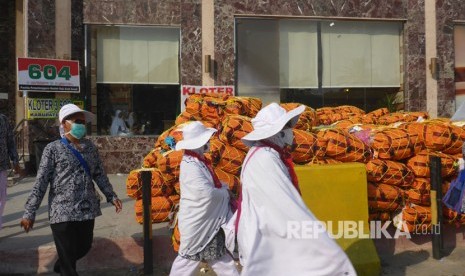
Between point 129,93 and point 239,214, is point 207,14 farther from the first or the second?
point 239,214

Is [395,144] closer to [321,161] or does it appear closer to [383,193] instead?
[383,193]

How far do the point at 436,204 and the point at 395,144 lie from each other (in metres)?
0.82

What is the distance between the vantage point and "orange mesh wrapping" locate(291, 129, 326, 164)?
516 centimetres

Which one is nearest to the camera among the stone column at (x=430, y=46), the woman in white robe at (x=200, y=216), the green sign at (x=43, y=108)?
the woman in white robe at (x=200, y=216)

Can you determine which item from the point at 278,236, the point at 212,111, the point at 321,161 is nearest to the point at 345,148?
the point at 321,161

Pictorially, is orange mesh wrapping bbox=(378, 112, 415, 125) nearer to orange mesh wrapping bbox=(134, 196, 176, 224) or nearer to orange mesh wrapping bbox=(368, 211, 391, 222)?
orange mesh wrapping bbox=(368, 211, 391, 222)

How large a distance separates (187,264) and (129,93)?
7.51 m

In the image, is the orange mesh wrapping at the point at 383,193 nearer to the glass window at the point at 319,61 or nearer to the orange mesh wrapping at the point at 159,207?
the orange mesh wrapping at the point at 159,207

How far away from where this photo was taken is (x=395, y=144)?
5.20m

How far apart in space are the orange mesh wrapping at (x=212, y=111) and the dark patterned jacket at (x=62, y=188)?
2.66 m

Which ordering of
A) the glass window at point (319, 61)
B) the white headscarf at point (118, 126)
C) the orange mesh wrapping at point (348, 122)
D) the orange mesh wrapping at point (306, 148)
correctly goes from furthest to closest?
the glass window at point (319, 61) → the white headscarf at point (118, 126) → the orange mesh wrapping at point (348, 122) → the orange mesh wrapping at point (306, 148)

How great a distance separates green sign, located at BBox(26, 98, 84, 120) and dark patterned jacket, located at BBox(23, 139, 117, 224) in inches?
257

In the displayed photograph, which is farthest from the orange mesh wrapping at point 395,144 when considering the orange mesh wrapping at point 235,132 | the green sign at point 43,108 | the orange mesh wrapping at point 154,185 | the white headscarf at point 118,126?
the green sign at point 43,108

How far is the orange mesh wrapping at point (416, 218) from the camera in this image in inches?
204
